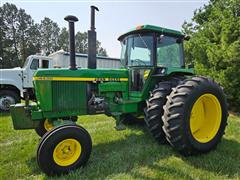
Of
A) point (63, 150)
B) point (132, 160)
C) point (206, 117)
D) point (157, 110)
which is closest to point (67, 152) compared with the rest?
point (63, 150)

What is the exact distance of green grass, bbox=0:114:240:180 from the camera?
9.34ft

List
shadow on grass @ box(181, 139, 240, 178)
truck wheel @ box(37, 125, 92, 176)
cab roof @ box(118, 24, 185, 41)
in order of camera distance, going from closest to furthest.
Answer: truck wheel @ box(37, 125, 92, 176) < shadow on grass @ box(181, 139, 240, 178) < cab roof @ box(118, 24, 185, 41)

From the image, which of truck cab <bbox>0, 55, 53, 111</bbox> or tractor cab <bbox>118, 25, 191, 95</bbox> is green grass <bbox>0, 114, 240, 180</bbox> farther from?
truck cab <bbox>0, 55, 53, 111</bbox>

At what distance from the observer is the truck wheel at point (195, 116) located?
10.7 feet

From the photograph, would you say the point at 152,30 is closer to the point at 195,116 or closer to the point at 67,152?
the point at 195,116

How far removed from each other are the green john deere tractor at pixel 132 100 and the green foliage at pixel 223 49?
3158mm

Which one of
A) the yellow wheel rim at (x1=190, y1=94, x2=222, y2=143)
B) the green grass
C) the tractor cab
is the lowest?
the green grass

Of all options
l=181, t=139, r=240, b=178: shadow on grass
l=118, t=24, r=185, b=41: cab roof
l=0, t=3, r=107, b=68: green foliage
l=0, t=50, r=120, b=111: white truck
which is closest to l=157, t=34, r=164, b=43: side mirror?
l=118, t=24, r=185, b=41: cab roof

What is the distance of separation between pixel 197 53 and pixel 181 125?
226 inches

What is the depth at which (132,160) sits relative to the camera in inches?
129

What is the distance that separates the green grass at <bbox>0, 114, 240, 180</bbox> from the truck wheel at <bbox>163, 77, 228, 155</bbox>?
249 millimetres

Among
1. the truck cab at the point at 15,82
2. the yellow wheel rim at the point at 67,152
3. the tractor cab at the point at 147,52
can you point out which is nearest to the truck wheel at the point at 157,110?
the tractor cab at the point at 147,52

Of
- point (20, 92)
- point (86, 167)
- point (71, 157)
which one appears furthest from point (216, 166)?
point (20, 92)

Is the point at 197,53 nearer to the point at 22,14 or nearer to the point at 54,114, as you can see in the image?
the point at 54,114
